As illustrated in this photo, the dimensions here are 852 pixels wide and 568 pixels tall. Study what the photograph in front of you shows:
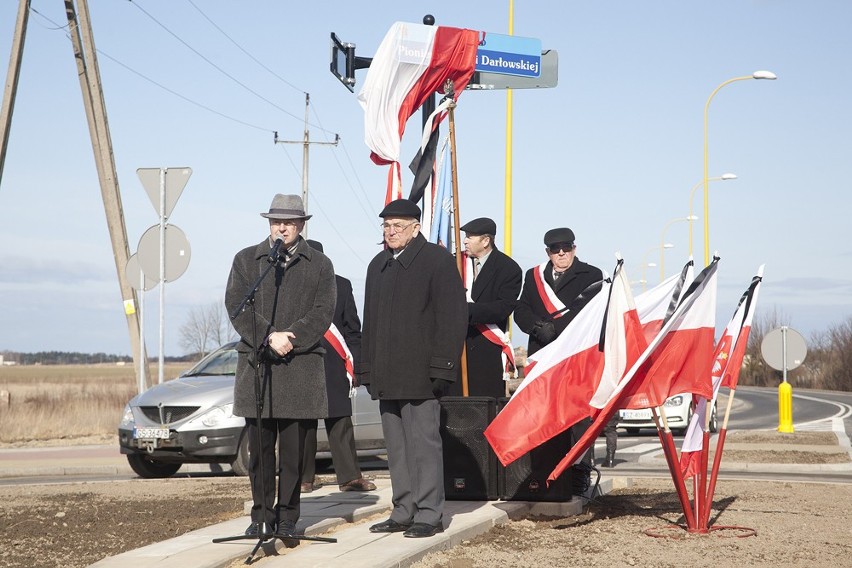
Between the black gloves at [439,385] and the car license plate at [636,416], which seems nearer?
the black gloves at [439,385]

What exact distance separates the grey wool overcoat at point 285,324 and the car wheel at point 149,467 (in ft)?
23.9

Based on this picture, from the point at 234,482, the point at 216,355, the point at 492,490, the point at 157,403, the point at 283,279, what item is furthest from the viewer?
the point at 216,355

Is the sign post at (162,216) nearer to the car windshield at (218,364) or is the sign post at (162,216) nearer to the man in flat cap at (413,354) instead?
the car windshield at (218,364)

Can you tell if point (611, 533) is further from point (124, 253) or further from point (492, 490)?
point (124, 253)

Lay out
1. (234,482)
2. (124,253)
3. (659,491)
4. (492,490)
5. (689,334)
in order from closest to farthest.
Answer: (689,334) → (492,490) → (659,491) → (234,482) → (124,253)

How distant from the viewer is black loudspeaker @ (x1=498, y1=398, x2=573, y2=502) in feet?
30.1

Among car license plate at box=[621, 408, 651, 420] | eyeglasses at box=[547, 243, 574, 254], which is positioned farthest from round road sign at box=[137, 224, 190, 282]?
car license plate at box=[621, 408, 651, 420]

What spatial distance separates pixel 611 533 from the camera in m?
8.42

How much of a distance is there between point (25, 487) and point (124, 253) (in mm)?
7520

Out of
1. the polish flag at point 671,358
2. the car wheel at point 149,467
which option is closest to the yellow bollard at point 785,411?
the car wheel at point 149,467

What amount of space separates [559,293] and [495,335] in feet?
2.19

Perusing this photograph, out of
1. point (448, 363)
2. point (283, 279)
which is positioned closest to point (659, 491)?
point (448, 363)

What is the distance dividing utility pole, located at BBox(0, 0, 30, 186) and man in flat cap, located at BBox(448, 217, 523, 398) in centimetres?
1179

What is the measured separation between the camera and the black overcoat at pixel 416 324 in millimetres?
7715
